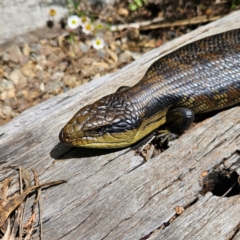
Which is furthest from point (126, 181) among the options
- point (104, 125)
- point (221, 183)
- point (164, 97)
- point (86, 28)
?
point (86, 28)

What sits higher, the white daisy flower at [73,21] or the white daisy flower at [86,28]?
the white daisy flower at [73,21]

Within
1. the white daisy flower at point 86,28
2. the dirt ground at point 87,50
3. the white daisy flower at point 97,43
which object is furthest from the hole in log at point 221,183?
the white daisy flower at point 86,28

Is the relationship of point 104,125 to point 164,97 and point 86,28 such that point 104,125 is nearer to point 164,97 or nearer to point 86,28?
point 164,97

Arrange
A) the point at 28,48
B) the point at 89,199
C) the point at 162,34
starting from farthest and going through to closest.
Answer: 1. the point at 162,34
2. the point at 28,48
3. the point at 89,199

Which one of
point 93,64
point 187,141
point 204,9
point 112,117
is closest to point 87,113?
point 112,117

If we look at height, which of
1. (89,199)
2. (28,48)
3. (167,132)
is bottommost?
(89,199)

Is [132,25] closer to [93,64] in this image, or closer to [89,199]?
[93,64]

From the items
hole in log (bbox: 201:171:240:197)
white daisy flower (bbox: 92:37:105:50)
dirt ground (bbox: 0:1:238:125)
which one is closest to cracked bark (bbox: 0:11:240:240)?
hole in log (bbox: 201:171:240:197)

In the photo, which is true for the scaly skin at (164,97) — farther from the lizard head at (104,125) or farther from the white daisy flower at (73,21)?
the white daisy flower at (73,21)
